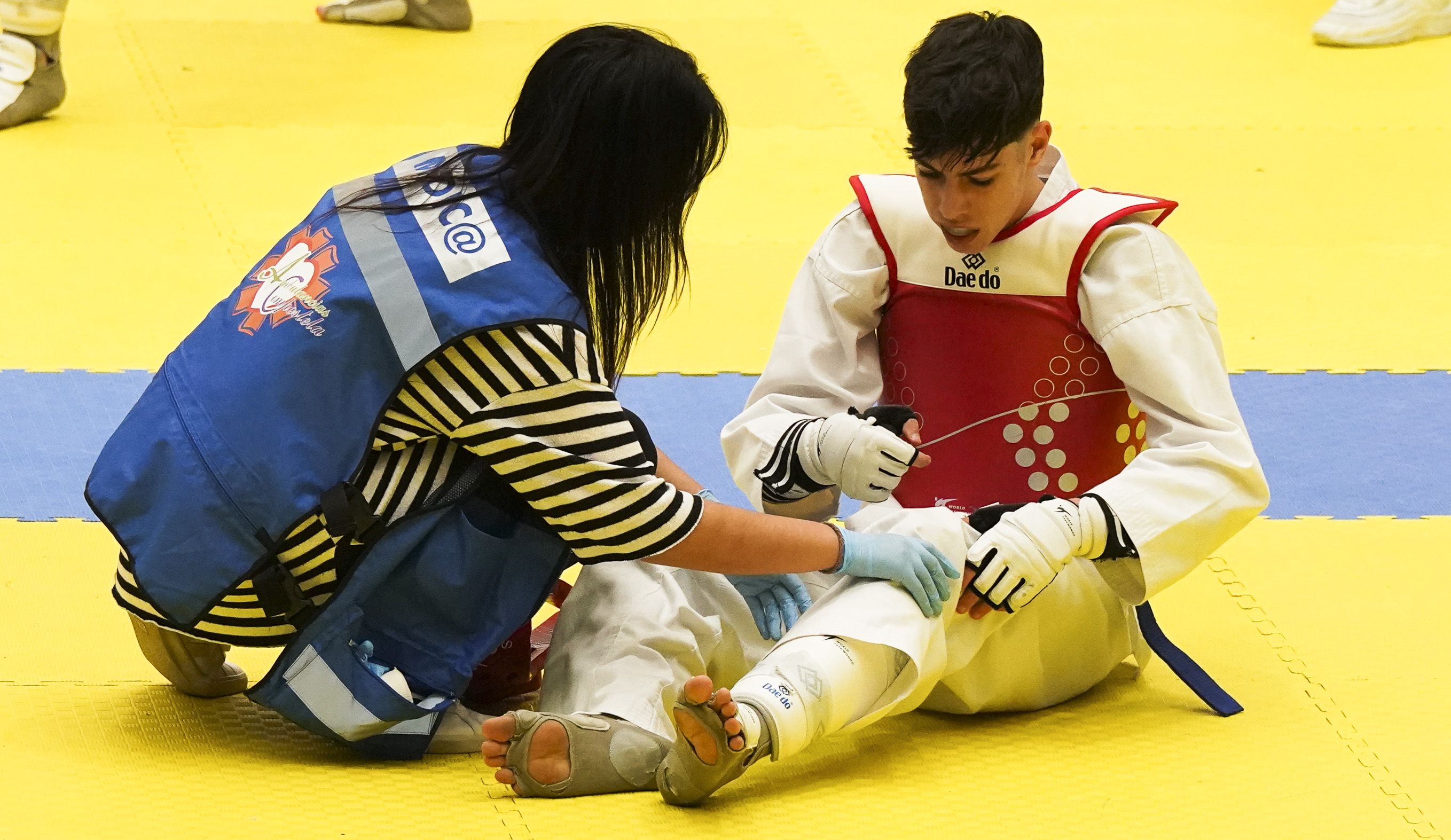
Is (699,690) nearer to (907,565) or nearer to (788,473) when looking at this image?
(907,565)

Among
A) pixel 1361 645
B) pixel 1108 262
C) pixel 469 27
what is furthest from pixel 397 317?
pixel 469 27

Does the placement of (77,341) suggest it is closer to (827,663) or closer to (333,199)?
(333,199)

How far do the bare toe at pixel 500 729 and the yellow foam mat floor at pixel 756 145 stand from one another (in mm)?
2285

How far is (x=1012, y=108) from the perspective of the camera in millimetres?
2801

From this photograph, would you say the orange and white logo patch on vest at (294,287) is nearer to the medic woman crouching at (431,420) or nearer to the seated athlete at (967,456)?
the medic woman crouching at (431,420)

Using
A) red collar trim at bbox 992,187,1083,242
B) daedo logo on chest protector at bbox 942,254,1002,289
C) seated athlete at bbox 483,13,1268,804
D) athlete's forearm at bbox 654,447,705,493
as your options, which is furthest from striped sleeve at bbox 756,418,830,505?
red collar trim at bbox 992,187,1083,242

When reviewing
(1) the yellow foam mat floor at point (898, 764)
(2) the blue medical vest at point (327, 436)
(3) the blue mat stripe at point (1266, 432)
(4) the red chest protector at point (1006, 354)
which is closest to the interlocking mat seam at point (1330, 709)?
(1) the yellow foam mat floor at point (898, 764)

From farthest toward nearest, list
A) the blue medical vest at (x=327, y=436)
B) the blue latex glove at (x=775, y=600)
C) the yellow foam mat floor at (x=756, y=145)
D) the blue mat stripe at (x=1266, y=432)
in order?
the yellow foam mat floor at (x=756, y=145) → the blue mat stripe at (x=1266, y=432) → the blue latex glove at (x=775, y=600) → the blue medical vest at (x=327, y=436)

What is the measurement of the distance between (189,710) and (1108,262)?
5.52 feet

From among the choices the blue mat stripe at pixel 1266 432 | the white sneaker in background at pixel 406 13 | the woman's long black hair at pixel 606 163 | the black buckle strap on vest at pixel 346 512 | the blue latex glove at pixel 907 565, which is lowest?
the white sneaker in background at pixel 406 13

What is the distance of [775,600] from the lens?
3.04m

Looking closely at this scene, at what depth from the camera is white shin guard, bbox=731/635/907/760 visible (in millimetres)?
2490

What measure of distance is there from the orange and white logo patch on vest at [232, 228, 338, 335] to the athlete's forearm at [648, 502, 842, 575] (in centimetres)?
62

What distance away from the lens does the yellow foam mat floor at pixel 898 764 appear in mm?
2447
